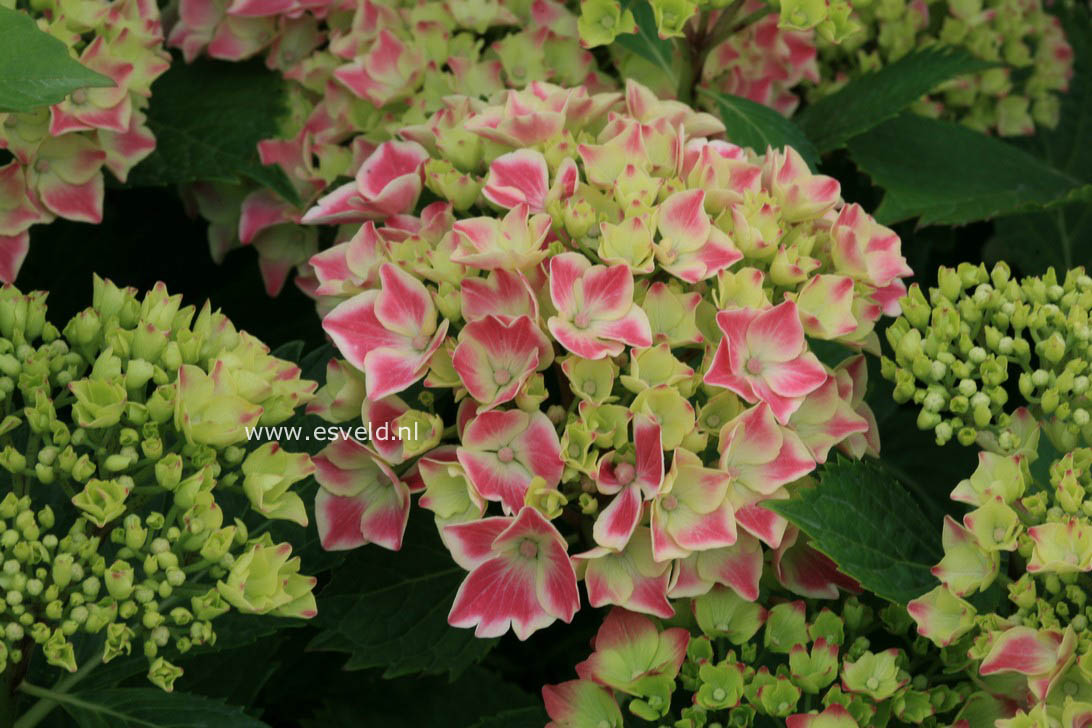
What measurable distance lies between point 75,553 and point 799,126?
91 cm

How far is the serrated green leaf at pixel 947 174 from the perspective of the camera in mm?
1434

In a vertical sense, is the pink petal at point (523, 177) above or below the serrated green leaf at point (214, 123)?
above

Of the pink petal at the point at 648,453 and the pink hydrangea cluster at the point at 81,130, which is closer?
the pink petal at the point at 648,453

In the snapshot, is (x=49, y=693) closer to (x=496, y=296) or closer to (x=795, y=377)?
(x=496, y=296)

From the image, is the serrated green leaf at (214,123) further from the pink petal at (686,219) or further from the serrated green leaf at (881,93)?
the serrated green leaf at (881,93)

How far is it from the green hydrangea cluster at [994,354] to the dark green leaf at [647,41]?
41 cm

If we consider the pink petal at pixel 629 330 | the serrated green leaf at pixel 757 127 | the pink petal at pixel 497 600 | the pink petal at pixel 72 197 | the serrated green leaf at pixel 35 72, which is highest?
the serrated green leaf at pixel 35 72

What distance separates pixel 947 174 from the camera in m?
1.50

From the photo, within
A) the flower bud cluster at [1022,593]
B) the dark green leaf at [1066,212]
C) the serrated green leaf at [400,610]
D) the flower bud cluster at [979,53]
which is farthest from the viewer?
the dark green leaf at [1066,212]

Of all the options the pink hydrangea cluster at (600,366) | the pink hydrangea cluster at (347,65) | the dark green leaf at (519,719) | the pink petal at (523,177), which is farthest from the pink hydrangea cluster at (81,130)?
the dark green leaf at (519,719)

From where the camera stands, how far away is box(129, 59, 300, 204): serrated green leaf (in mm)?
1352

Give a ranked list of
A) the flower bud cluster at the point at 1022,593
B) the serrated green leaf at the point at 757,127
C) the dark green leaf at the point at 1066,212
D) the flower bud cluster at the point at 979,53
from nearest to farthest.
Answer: the flower bud cluster at the point at 1022,593
the serrated green leaf at the point at 757,127
the flower bud cluster at the point at 979,53
the dark green leaf at the point at 1066,212

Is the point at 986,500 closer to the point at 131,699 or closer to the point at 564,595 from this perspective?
the point at 564,595

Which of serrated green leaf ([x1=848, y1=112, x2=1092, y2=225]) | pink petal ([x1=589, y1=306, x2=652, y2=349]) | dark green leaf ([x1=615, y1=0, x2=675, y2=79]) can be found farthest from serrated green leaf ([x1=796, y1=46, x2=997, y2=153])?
pink petal ([x1=589, y1=306, x2=652, y2=349])
